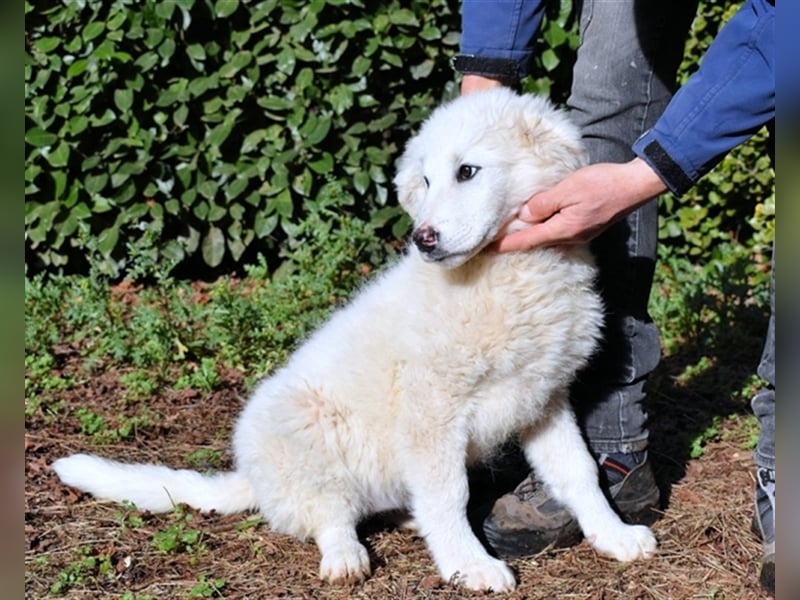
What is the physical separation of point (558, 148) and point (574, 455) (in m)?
1.00

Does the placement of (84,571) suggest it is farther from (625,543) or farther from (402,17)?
(402,17)

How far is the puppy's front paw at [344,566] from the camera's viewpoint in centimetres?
290

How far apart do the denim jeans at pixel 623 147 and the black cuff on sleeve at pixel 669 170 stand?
61 centimetres

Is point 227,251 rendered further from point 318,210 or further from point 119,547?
point 119,547

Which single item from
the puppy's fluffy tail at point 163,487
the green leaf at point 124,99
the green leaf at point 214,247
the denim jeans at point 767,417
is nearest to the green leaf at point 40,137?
the green leaf at point 124,99

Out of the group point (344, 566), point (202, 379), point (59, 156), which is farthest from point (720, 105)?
point (59, 156)

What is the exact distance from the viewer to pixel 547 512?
10.2 feet

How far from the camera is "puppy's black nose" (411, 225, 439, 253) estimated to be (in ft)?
8.97

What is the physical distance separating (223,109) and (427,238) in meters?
3.04

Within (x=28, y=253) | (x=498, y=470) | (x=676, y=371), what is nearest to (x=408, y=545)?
(x=498, y=470)

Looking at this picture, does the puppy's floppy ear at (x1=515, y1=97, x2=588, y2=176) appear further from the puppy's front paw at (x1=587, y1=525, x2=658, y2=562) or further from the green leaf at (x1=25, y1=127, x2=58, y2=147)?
the green leaf at (x1=25, y1=127, x2=58, y2=147)

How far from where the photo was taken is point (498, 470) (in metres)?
3.59

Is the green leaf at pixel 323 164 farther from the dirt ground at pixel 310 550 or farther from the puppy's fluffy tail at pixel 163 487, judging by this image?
the puppy's fluffy tail at pixel 163 487
